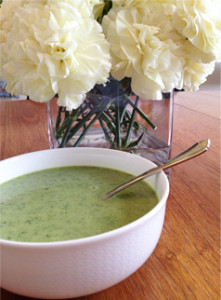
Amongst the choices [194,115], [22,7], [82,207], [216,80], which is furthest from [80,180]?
[216,80]

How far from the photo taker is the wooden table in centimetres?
46

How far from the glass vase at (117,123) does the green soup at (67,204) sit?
0.41ft

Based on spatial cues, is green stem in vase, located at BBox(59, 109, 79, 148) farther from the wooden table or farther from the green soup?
the wooden table

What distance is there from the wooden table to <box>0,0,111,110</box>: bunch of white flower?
297 mm

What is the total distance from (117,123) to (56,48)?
0.25 meters

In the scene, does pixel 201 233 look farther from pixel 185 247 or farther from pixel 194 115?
pixel 194 115

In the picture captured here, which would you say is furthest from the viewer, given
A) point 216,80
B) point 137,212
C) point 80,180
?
point 216,80

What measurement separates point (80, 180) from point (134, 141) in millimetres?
214

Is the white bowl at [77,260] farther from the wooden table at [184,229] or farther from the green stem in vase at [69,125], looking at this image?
the green stem in vase at [69,125]

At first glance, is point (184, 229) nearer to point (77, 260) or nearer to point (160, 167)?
point (160, 167)

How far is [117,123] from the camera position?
73cm

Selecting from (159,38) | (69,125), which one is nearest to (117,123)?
(69,125)

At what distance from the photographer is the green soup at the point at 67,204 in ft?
1.48

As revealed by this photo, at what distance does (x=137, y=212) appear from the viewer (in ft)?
1.65
